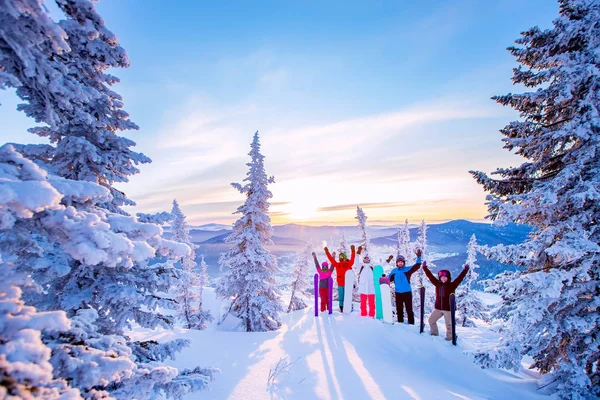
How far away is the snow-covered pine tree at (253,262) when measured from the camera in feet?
51.6

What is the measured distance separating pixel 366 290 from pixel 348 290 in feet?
3.33

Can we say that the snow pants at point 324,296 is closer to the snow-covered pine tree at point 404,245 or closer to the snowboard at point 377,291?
the snowboard at point 377,291

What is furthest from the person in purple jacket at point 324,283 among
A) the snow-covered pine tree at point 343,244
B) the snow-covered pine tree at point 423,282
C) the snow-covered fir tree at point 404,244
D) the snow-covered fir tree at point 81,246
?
the snow-covered fir tree at point 404,244

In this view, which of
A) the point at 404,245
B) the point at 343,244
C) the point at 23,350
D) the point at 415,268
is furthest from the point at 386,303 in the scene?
the point at 404,245

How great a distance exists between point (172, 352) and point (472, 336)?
10859 millimetres

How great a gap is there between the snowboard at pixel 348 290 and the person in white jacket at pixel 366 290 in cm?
61

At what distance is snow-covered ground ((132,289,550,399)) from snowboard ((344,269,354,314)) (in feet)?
4.74

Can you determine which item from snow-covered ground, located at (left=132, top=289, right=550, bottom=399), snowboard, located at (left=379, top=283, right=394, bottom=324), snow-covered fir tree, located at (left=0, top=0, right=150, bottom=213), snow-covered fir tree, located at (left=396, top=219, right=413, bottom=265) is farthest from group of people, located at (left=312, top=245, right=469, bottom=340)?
snow-covered fir tree, located at (left=396, top=219, right=413, bottom=265)

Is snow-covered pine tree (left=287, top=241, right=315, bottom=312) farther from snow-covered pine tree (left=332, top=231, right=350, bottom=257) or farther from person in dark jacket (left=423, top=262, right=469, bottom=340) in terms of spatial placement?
person in dark jacket (left=423, top=262, right=469, bottom=340)

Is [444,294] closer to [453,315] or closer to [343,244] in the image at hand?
[453,315]

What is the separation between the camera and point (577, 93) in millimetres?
6707

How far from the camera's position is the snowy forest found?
215cm

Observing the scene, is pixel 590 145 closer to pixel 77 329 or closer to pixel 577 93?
pixel 577 93

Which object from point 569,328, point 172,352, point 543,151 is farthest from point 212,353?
point 543,151
